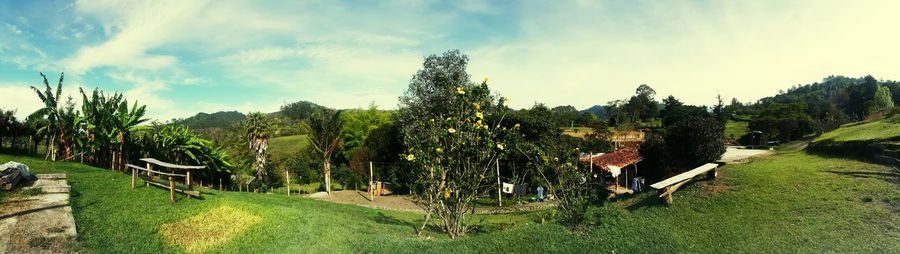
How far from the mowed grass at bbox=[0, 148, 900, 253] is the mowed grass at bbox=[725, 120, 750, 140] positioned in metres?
64.2

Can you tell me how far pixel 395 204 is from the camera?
30312 mm

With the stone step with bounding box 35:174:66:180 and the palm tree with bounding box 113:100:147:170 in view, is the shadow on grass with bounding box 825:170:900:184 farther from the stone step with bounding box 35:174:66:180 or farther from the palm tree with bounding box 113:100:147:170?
the palm tree with bounding box 113:100:147:170

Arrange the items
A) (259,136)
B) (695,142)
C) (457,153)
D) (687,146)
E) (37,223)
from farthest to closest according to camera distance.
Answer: (259,136) < (687,146) < (695,142) < (457,153) < (37,223)

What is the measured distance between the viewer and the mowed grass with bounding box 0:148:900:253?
Result: 37.8ft

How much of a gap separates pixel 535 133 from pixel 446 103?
25.4 ft

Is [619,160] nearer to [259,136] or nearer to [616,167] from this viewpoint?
[616,167]

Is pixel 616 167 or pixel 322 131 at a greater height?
pixel 322 131

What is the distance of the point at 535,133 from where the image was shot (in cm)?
3547

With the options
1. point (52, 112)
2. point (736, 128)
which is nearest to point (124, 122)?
point (52, 112)

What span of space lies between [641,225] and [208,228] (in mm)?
13173

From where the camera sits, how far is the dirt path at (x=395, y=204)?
1064 inches

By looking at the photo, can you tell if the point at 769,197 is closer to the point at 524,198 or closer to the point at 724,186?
the point at 724,186

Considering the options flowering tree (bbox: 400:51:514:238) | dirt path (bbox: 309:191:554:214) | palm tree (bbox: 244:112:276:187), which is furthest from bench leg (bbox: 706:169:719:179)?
palm tree (bbox: 244:112:276:187)

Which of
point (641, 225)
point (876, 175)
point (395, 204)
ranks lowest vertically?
point (395, 204)
